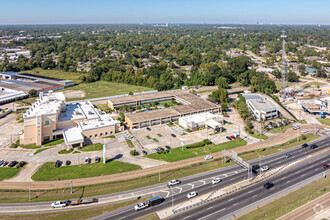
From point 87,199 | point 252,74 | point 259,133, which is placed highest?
point 252,74

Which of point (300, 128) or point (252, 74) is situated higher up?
point (252, 74)

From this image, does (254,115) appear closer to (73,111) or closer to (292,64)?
(73,111)

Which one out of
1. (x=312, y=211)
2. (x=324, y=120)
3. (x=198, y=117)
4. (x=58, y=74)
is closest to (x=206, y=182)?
(x=312, y=211)

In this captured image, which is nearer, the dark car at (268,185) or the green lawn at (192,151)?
the dark car at (268,185)

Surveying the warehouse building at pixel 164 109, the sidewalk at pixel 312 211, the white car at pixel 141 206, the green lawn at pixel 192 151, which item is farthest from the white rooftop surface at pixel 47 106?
the sidewalk at pixel 312 211

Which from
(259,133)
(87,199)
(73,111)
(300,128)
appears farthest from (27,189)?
(300,128)

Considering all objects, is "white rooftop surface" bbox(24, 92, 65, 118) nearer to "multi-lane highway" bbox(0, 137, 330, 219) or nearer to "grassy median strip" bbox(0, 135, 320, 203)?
"grassy median strip" bbox(0, 135, 320, 203)

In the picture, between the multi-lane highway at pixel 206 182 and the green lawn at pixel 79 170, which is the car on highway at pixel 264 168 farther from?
the green lawn at pixel 79 170
